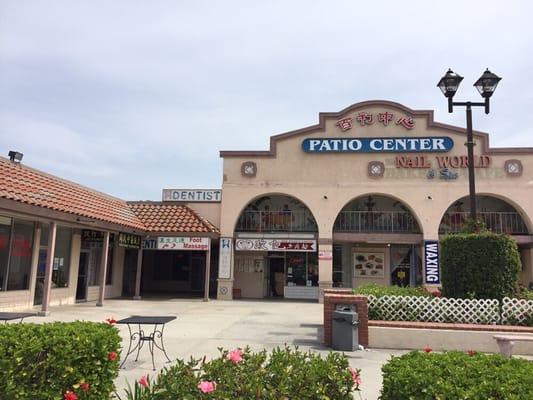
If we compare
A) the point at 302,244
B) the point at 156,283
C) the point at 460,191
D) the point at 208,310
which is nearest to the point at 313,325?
the point at 208,310

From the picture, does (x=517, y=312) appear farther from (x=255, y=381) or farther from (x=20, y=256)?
(x=20, y=256)

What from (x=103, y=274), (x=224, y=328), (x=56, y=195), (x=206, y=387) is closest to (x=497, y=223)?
(x=224, y=328)

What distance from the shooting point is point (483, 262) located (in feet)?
34.3

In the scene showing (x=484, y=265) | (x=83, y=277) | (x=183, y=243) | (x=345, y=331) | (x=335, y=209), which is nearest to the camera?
(x=345, y=331)

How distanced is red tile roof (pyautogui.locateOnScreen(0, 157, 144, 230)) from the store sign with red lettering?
125cm

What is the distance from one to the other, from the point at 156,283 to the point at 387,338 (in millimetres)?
19473

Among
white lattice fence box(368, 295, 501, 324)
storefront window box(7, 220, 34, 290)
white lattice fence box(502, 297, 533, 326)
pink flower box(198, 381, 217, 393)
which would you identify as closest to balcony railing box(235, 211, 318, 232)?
storefront window box(7, 220, 34, 290)

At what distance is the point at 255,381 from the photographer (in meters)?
3.71

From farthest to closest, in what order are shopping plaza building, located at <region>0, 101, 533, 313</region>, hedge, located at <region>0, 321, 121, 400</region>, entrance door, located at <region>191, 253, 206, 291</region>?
entrance door, located at <region>191, 253, 206, 291</region>
shopping plaza building, located at <region>0, 101, 533, 313</region>
hedge, located at <region>0, 321, 121, 400</region>

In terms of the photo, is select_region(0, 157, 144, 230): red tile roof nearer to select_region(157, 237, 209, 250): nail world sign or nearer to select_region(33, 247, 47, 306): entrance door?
select_region(157, 237, 209, 250): nail world sign

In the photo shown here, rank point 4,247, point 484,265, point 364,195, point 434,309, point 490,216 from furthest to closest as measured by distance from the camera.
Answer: point 490,216 → point 364,195 → point 4,247 → point 434,309 → point 484,265

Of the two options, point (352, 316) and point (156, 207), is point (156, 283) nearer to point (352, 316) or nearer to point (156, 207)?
point (156, 207)

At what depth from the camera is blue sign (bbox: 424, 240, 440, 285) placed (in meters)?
21.6

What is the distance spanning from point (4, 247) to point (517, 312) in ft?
48.8
